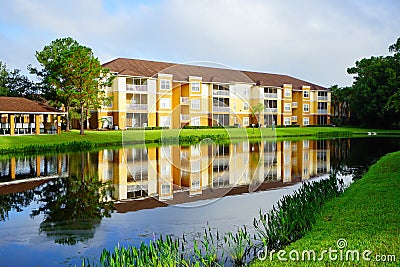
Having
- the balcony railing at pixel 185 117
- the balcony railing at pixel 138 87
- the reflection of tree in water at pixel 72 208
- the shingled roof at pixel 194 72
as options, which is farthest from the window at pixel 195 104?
the reflection of tree in water at pixel 72 208

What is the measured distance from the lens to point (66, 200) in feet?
44.0

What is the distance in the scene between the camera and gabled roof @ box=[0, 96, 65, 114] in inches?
1428

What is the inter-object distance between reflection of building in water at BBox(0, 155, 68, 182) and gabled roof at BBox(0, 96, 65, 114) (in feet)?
37.7

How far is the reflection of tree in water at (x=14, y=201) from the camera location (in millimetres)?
12109

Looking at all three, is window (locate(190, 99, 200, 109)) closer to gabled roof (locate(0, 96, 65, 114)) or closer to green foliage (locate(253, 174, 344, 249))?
green foliage (locate(253, 174, 344, 249))

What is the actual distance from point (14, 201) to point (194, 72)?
7.19 metres

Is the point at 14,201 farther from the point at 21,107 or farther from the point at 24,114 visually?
the point at 21,107

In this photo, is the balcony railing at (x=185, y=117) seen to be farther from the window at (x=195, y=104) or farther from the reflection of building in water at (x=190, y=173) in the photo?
the reflection of building in water at (x=190, y=173)

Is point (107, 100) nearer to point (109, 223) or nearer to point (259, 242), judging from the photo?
point (109, 223)

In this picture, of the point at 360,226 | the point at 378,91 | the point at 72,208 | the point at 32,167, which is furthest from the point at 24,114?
the point at 378,91

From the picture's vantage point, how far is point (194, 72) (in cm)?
1305

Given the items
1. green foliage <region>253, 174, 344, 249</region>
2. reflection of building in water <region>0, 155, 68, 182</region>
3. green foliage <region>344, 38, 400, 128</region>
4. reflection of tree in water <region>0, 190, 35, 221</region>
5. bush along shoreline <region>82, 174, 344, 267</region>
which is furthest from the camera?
green foliage <region>344, 38, 400, 128</region>

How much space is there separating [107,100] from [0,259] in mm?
32707

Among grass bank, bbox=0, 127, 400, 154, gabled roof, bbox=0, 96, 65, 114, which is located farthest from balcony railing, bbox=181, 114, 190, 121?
gabled roof, bbox=0, 96, 65, 114
